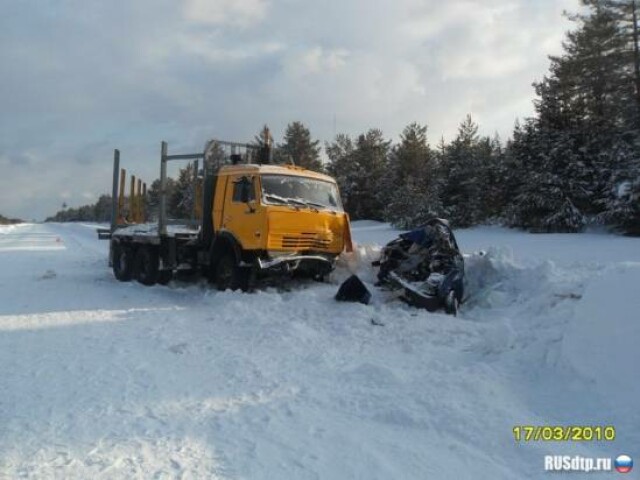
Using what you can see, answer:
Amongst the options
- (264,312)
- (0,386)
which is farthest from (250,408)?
(264,312)

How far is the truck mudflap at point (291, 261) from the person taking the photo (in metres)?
10.6

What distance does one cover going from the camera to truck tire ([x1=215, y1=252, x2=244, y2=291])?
36.3 feet

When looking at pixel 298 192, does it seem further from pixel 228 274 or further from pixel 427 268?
pixel 427 268

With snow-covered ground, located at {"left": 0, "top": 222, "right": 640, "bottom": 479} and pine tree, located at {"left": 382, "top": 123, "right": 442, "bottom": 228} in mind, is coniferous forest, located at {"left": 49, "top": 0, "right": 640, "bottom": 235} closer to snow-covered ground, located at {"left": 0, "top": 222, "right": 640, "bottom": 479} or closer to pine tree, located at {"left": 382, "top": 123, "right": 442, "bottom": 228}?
pine tree, located at {"left": 382, "top": 123, "right": 442, "bottom": 228}

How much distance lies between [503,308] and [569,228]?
17810 millimetres

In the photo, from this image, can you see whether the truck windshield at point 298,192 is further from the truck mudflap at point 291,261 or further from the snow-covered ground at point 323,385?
the snow-covered ground at point 323,385

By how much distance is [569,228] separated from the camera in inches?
971

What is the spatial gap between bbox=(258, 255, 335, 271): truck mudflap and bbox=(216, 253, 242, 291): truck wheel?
73 centimetres

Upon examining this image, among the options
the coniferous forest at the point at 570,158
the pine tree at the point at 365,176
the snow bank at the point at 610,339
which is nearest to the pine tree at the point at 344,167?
the pine tree at the point at 365,176

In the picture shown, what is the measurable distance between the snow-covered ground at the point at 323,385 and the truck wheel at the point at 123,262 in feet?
15.9

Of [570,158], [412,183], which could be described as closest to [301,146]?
[412,183]

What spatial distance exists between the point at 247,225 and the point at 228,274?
114 centimetres

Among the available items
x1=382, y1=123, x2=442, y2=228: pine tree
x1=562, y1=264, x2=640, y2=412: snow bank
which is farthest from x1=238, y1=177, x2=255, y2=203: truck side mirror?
x1=382, y1=123, x2=442, y2=228: pine tree

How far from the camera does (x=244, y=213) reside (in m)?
11.0
